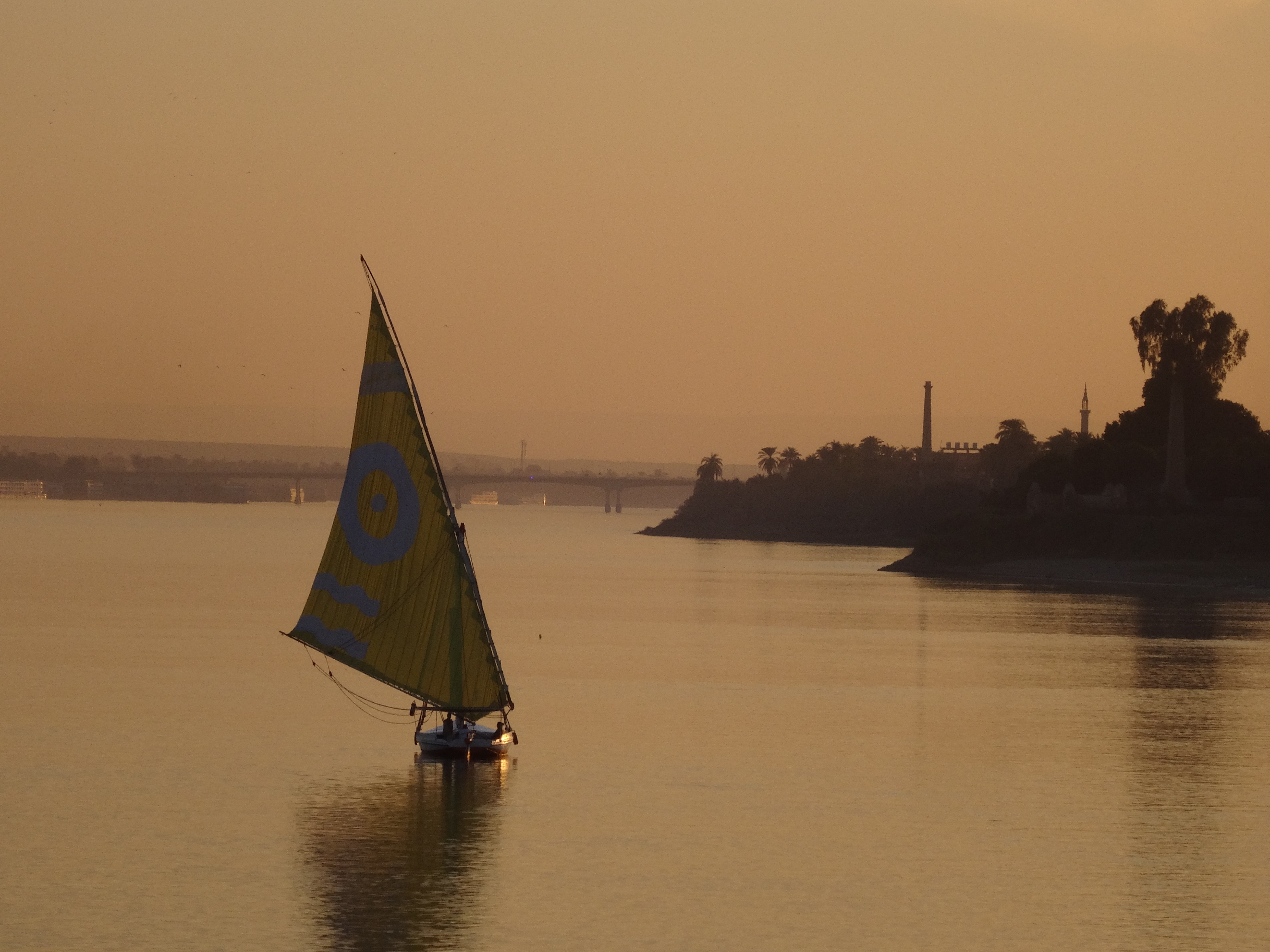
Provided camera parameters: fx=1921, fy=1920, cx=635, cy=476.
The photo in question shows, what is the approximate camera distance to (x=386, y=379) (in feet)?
143

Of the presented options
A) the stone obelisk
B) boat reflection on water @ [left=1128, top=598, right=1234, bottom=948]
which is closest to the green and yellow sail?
boat reflection on water @ [left=1128, top=598, right=1234, bottom=948]

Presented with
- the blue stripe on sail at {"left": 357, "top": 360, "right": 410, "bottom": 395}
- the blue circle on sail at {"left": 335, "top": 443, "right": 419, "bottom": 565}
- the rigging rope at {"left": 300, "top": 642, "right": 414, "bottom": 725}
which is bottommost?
the rigging rope at {"left": 300, "top": 642, "right": 414, "bottom": 725}

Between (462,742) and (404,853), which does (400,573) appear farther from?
(404,853)

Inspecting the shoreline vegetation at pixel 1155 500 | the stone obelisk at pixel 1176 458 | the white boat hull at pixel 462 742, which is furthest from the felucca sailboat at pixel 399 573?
the stone obelisk at pixel 1176 458

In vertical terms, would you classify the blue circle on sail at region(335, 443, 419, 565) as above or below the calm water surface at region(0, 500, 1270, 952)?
above

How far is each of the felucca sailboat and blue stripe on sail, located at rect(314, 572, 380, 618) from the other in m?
0.02

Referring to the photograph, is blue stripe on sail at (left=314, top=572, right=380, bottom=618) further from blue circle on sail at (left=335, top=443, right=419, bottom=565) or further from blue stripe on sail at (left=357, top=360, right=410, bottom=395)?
blue stripe on sail at (left=357, top=360, right=410, bottom=395)

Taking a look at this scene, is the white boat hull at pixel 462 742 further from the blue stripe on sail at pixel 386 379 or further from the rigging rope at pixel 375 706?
the blue stripe on sail at pixel 386 379

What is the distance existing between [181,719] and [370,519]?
15.1m

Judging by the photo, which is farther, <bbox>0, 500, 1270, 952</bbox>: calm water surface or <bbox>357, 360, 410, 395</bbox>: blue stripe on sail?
<bbox>357, 360, 410, 395</bbox>: blue stripe on sail

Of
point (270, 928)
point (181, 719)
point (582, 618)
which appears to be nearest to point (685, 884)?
point (270, 928)

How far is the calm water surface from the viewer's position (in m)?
30.7

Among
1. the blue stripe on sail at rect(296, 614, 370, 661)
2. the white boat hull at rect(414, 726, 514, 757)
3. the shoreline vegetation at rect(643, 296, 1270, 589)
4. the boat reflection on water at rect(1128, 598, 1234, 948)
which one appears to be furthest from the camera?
the shoreline vegetation at rect(643, 296, 1270, 589)

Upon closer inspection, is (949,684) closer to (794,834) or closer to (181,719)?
(181,719)
